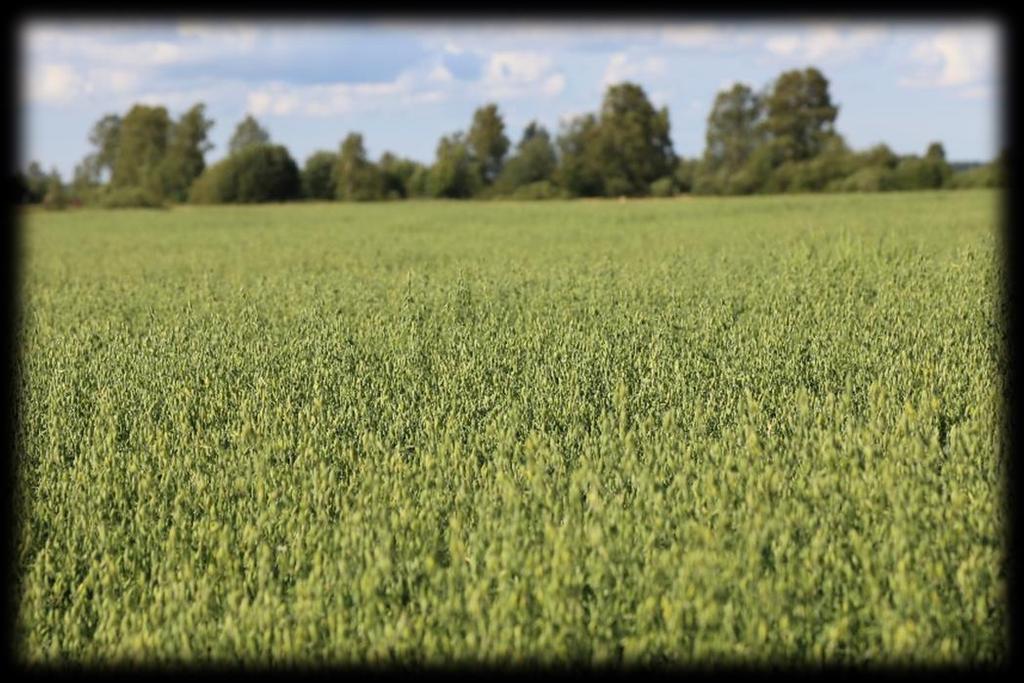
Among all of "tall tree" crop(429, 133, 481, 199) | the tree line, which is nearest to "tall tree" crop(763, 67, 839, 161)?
the tree line

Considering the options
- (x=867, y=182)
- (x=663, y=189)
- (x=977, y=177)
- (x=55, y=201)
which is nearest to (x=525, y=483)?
(x=867, y=182)

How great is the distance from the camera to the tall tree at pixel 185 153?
2857 inches

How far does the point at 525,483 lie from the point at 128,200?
61200 mm

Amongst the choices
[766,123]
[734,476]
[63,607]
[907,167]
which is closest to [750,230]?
[734,476]

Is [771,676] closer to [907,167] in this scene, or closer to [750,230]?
[750,230]

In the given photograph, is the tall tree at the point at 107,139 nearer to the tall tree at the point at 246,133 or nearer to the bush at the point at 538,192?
the tall tree at the point at 246,133

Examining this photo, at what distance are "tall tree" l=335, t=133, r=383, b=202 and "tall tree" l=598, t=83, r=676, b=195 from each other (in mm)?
17223

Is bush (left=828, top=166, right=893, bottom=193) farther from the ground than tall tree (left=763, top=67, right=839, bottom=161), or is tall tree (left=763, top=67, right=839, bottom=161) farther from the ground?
tall tree (left=763, top=67, right=839, bottom=161)

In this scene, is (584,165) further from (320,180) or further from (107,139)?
(107,139)

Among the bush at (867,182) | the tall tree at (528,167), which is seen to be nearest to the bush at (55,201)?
the tall tree at (528,167)

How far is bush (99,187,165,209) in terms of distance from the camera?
194 ft

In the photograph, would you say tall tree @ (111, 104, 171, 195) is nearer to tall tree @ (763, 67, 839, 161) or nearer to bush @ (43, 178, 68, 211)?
bush @ (43, 178, 68, 211)

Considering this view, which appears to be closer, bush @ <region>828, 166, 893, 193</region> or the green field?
the green field

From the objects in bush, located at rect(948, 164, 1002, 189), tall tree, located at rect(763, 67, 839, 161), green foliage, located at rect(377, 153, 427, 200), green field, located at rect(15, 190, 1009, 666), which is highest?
tall tree, located at rect(763, 67, 839, 161)
